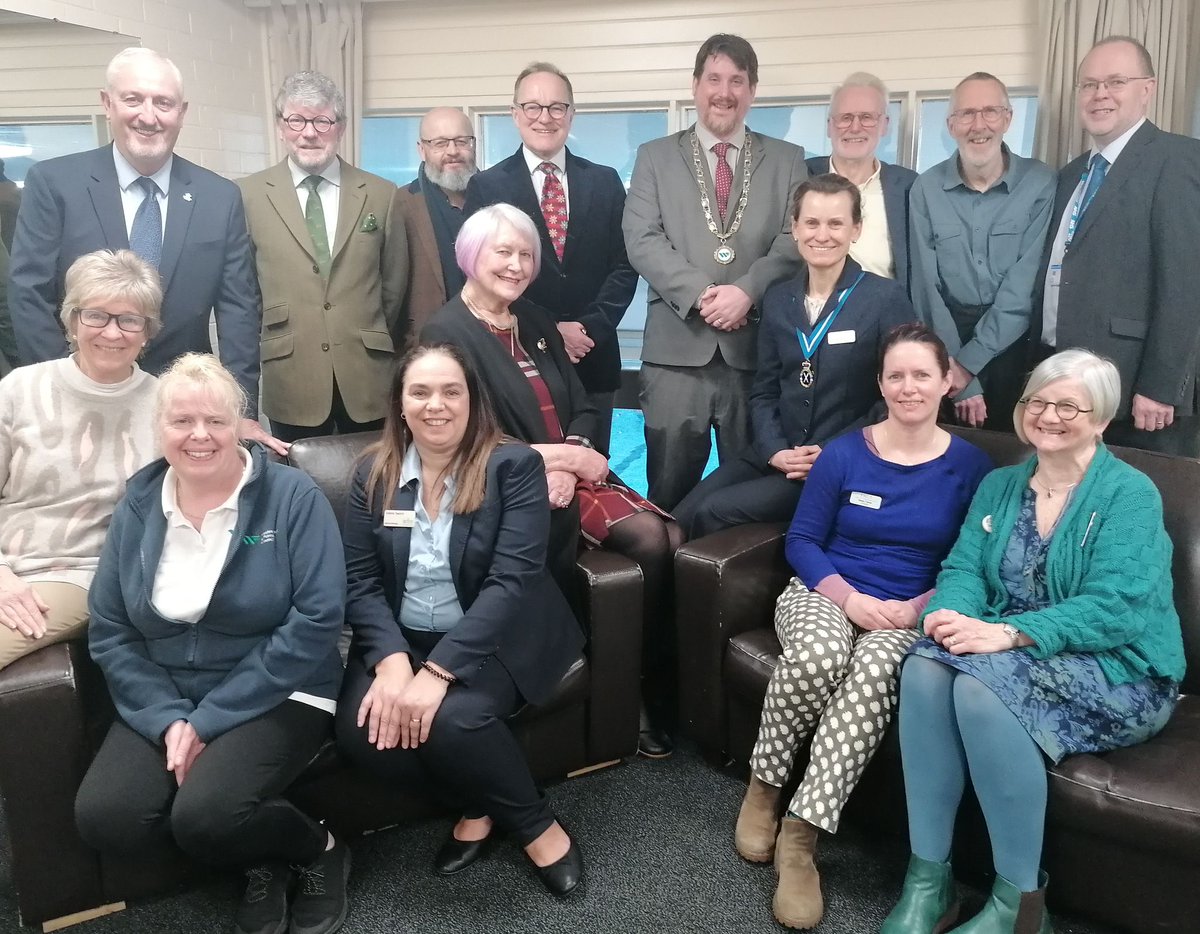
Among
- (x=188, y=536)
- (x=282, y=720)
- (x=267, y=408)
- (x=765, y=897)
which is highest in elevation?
(x=267, y=408)

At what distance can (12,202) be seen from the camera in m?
3.46

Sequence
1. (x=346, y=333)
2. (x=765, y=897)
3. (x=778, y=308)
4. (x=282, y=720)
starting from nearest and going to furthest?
(x=282, y=720)
(x=765, y=897)
(x=778, y=308)
(x=346, y=333)

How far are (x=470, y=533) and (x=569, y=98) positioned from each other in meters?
1.73

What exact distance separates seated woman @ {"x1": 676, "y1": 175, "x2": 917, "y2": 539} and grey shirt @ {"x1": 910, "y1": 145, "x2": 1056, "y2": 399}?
42 centimetres

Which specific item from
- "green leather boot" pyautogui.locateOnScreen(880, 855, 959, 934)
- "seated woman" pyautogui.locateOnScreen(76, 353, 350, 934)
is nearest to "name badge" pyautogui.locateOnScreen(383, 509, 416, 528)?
"seated woman" pyautogui.locateOnScreen(76, 353, 350, 934)

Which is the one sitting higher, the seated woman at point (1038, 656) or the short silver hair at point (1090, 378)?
the short silver hair at point (1090, 378)

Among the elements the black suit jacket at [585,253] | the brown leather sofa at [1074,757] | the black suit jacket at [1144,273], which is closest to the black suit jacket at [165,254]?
the black suit jacket at [585,253]

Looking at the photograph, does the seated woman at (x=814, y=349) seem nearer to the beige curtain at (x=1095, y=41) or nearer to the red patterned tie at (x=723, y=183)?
the red patterned tie at (x=723, y=183)

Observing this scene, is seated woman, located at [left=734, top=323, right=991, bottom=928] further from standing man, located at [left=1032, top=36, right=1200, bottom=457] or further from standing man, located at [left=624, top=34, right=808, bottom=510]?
standing man, located at [left=1032, top=36, right=1200, bottom=457]

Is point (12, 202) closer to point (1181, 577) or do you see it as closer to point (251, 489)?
point (251, 489)

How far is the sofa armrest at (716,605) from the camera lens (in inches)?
91.4

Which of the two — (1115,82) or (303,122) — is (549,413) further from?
(1115,82)

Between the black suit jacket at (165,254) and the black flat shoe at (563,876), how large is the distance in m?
1.49

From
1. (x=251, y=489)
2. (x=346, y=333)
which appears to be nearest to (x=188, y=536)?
(x=251, y=489)
